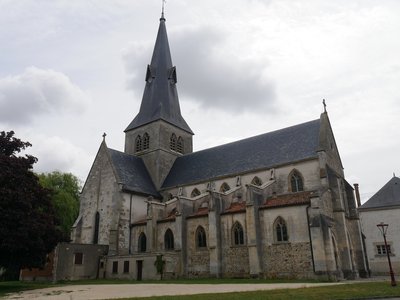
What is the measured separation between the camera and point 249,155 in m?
33.0

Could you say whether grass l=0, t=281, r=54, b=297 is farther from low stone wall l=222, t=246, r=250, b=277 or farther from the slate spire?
the slate spire

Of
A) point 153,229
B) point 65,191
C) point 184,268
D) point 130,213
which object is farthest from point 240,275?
point 65,191

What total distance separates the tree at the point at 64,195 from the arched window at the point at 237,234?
19.8m

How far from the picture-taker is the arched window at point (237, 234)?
2627cm

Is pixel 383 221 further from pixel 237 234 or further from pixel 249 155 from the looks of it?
pixel 237 234

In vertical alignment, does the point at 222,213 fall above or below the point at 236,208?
below

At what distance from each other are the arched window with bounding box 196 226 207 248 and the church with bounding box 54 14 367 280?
0.08 metres

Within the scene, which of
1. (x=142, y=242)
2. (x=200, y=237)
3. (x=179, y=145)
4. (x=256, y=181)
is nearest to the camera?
(x=200, y=237)

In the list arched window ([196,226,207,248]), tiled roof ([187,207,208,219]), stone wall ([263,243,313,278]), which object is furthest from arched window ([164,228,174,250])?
stone wall ([263,243,313,278])

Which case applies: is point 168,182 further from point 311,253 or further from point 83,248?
point 311,253

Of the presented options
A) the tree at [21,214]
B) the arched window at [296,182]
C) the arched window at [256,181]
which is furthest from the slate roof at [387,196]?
the tree at [21,214]

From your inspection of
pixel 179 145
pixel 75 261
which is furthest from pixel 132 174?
pixel 75 261

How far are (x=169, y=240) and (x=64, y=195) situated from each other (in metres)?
16.7

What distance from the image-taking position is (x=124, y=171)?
3531cm
